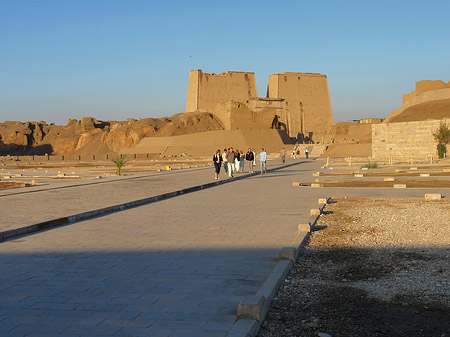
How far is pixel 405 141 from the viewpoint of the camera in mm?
43969

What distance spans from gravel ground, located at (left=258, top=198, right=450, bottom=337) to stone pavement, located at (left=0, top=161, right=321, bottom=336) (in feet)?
1.44

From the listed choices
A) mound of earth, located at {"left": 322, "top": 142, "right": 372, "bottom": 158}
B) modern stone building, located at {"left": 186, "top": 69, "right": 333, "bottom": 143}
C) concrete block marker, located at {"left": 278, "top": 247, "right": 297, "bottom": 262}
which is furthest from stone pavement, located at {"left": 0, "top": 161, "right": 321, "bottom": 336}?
modern stone building, located at {"left": 186, "top": 69, "right": 333, "bottom": 143}

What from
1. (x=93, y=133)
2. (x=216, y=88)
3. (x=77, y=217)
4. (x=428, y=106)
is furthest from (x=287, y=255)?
(x=93, y=133)

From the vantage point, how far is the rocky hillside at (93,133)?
8025cm

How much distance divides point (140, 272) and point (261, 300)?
1.93 meters

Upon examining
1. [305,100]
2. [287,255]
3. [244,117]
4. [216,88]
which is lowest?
[287,255]

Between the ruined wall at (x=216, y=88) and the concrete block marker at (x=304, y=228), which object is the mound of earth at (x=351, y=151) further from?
the concrete block marker at (x=304, y=228)

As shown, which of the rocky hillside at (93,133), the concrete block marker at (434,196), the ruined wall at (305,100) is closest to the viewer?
the concrete block marker at (434,196)

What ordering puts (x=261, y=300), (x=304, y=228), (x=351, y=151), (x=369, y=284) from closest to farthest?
(x=261, y=300), (x=369, y=284), (x=304, y=228), (x=351, y=151)

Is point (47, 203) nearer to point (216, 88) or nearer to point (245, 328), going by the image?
point (245, 328)

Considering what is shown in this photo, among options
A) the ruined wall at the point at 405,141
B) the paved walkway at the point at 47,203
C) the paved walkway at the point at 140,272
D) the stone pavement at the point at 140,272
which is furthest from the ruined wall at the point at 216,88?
the stone pavement at the point at 140,272

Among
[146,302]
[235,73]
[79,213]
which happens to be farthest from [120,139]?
[146,302]

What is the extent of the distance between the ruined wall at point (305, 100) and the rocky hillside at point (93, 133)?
1923 centimetres

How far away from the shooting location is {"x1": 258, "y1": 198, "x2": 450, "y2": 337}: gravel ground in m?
3.76
